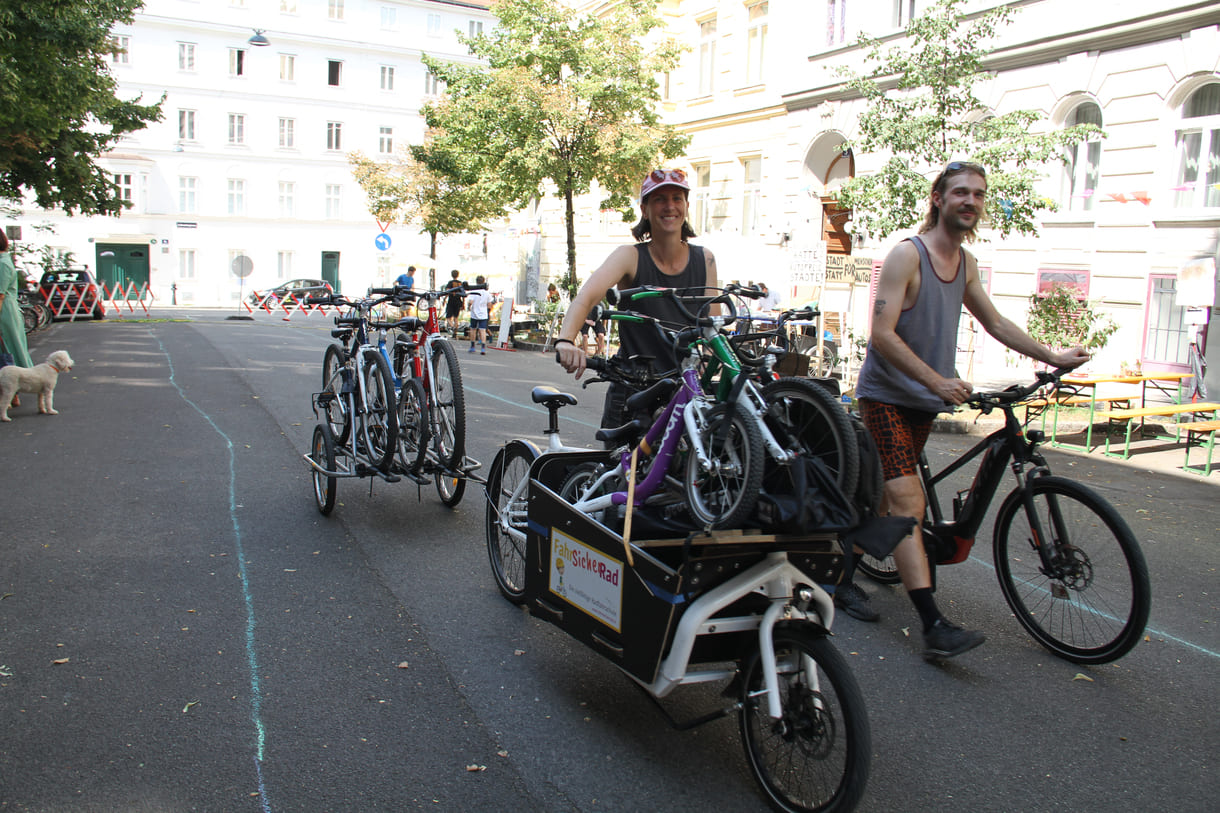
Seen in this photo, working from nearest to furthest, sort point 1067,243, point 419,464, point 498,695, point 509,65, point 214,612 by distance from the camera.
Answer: point 498,695 → point 214,612 → point 419,464 → point 1067,243 → point 509,65

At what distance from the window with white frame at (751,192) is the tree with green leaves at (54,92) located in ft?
50.9

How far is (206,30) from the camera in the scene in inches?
2169

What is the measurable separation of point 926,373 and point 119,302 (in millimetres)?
52347

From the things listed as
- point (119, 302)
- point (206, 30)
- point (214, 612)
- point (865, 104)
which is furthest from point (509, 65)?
point (206, 30)

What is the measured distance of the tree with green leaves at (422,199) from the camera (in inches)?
1452

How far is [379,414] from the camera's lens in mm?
6582

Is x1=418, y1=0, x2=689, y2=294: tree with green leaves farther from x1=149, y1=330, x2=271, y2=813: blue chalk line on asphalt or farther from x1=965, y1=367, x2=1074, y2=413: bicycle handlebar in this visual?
x1=965, y1=367, x2=1074, y2=413: bicycle handlebar

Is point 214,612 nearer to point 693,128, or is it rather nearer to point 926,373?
point 926,373

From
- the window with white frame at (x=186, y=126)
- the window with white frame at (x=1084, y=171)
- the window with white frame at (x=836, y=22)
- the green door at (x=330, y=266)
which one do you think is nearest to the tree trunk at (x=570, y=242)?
the window with white frame at (x=836, y=22)

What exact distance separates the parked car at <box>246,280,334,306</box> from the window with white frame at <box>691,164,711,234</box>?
2378 cm

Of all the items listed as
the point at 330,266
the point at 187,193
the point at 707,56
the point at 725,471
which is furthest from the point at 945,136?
the point at 187,193

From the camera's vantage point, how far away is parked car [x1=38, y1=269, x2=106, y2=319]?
2944 cm

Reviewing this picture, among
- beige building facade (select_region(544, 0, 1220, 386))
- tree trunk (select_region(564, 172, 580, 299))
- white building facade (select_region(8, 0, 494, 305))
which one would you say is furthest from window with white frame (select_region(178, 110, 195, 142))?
beige building facade (select_region(544, 0, 1220, 386))

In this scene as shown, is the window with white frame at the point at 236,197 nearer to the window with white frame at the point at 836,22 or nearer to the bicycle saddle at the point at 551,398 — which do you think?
the window with white frame at the point at 836,22
